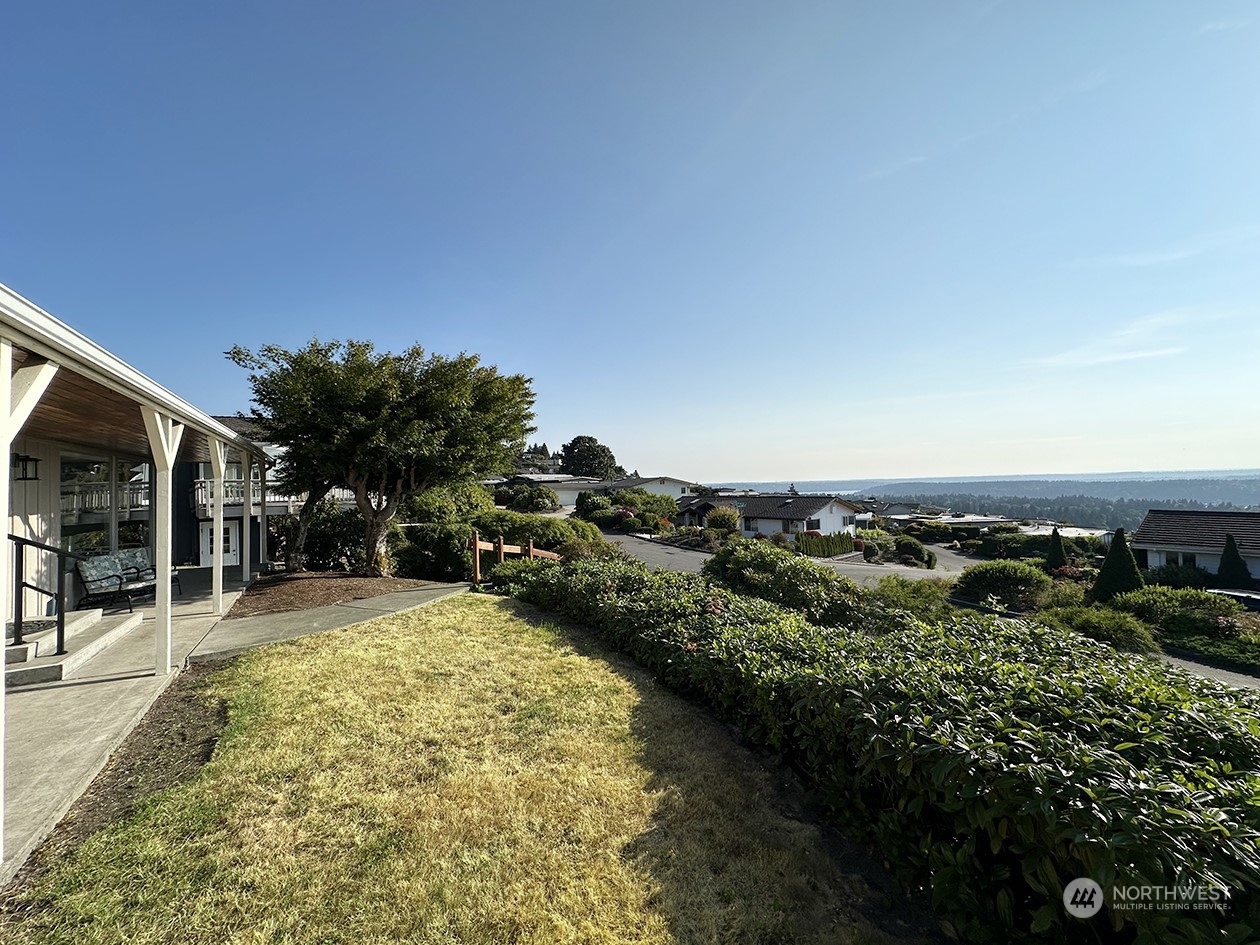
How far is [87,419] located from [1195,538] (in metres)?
39.8

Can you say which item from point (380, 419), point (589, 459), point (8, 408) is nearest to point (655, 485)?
point (589, 459)

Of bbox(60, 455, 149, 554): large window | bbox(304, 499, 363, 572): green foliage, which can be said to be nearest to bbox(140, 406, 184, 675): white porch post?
bbox(60, 455, 149, 554): large window

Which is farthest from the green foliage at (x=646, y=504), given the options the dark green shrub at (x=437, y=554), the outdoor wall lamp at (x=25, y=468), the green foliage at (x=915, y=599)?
the outdoor wall lamp at (x=25, y=468)

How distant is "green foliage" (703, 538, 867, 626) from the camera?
751cm

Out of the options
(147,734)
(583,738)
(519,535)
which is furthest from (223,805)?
(519,535)

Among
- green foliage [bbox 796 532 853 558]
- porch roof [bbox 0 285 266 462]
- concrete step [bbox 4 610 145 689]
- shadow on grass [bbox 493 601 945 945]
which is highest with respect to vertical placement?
porch roof [bbox 0 285 266 462]

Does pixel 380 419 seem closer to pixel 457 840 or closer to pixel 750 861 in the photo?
pixel 457 840

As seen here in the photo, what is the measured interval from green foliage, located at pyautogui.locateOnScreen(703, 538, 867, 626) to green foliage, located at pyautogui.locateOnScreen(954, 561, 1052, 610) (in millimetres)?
9594

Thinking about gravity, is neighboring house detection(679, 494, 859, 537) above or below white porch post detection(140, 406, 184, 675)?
below

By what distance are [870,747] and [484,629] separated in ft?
20.9

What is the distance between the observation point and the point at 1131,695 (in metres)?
2.83

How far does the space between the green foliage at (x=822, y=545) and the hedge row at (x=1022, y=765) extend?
2800 cm

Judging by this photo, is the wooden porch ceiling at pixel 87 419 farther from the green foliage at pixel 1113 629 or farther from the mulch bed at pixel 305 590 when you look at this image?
the green foliage at pixel 1113 629

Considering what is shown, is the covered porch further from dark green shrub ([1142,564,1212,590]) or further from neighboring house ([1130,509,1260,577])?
neighboring house ([1130,509,1260,577])
